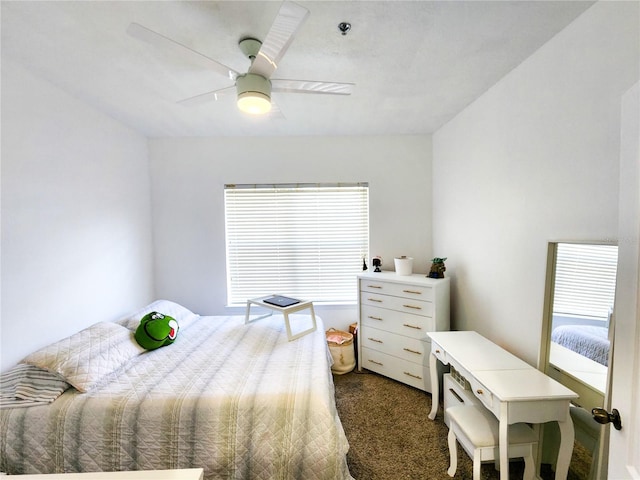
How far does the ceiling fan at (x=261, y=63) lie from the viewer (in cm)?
109

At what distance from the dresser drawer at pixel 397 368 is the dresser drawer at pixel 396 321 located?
0.27m

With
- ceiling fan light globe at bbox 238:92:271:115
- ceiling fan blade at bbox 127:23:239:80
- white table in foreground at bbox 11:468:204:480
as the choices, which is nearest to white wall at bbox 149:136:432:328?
ceiling fan light globe at bbox 238:92:271:115

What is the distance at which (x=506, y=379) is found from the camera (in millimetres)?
1430

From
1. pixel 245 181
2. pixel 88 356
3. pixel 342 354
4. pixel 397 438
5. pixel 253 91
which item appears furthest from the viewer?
pixel 245 181

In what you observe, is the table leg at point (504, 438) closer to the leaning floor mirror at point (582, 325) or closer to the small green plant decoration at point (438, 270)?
the leaning floor mirror at point (582, 325)

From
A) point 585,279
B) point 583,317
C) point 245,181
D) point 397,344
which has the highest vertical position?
point 245,181

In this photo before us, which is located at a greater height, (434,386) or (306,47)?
(306,47)

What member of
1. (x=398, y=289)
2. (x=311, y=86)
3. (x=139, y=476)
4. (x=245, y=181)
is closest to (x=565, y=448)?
(x=398, y=289)

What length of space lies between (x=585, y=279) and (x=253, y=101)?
196 centimetres

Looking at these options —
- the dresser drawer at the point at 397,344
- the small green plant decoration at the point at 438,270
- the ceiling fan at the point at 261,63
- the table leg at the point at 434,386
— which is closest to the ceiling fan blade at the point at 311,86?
the ceiling fan at the point at 261,63

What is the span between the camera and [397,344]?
2527mm

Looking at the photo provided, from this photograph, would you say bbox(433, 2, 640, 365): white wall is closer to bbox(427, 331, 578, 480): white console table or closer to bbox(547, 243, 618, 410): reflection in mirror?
bbox(547, 243, 618, 410): reflection in mirror

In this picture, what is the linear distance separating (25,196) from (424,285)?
2.93 m

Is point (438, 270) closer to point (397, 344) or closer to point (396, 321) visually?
point (396, 321)
